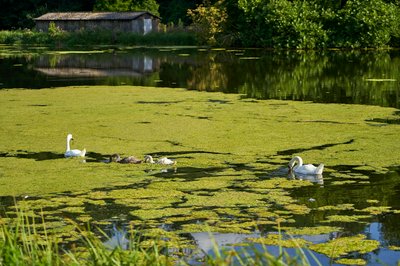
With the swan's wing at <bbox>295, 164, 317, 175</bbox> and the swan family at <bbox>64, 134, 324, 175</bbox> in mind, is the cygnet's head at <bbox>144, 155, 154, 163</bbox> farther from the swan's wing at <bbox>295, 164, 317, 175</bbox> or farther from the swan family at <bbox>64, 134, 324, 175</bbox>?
the swan's wing at <bbox>295, 164, 317, 175</bbox>

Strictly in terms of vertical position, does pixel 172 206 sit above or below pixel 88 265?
below

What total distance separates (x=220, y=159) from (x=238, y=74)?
12.6 m

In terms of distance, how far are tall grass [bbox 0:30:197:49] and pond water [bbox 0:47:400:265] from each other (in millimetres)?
22006

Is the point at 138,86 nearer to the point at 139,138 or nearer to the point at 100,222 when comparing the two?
the point at 139,138

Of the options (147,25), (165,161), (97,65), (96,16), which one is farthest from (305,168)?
(96,16)

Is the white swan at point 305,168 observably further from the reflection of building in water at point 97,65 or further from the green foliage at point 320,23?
the green foliage at point 320,23

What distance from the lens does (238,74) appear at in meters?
21.4

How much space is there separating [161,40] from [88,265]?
37305 mm

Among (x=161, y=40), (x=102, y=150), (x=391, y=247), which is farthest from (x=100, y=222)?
(x=161, y=40)

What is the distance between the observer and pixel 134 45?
137 ft

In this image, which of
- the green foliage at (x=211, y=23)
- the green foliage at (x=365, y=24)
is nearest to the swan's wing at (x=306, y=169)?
the green foliage at (x=365, y=24)

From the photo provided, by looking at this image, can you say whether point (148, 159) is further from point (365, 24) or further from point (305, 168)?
point (365, 24)

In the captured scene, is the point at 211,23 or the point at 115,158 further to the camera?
the point at 211,23

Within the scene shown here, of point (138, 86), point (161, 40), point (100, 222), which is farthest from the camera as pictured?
point (161, 40)
